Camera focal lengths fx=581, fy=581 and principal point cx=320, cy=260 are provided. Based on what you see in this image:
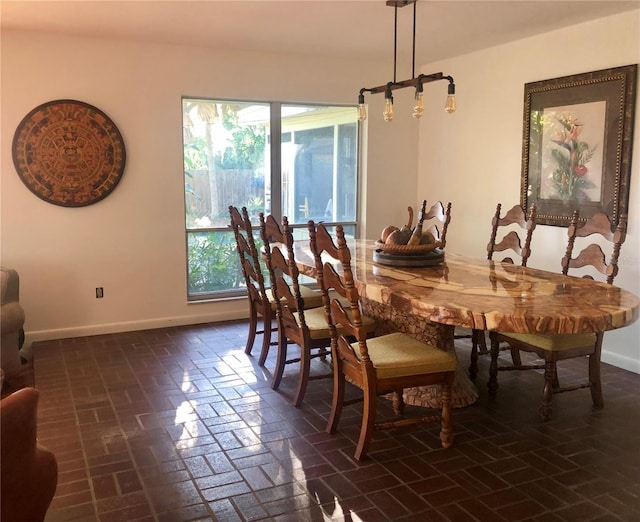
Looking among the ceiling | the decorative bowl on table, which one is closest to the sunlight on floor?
the decorative bowl on table

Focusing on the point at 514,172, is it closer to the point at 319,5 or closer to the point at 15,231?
the point at 319,5

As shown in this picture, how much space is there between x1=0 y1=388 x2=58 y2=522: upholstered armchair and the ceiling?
2.90 metres

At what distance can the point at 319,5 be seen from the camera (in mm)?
3785

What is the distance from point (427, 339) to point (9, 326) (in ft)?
8.97

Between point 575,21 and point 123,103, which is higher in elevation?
point 575,21

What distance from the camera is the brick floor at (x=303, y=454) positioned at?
2357 millimetres

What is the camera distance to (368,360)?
2.65m

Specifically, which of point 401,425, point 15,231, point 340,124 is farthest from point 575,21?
point 15,231

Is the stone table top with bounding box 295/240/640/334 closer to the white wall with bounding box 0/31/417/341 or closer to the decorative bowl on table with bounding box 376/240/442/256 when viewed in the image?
the decorative bowl on table with bounding box 376/240/442/256

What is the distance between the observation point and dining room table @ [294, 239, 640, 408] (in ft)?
7.57

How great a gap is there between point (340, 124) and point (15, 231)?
311cm

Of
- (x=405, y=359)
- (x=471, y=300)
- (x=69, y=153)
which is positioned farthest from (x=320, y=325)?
(x=69, y=153)

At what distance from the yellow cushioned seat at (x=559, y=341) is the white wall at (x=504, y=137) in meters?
1.07

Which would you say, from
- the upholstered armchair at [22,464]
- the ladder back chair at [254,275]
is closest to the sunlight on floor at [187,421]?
the ladder back chair at [254,275]
